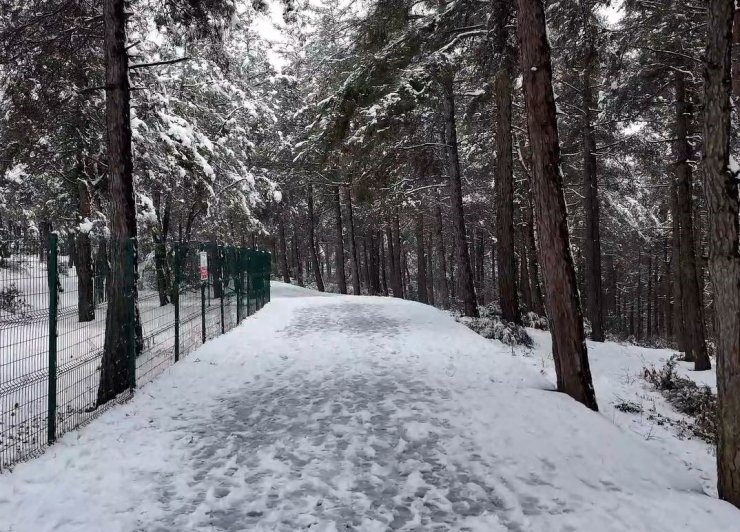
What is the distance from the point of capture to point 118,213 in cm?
736

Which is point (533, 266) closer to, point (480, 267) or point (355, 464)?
point (480, 267)

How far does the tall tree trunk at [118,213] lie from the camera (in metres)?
6.98

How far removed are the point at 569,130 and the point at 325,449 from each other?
55.1ft

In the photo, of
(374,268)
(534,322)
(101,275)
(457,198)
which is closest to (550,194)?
(101,275)

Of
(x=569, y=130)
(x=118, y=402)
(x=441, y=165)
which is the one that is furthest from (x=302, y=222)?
(x=118, y=402)

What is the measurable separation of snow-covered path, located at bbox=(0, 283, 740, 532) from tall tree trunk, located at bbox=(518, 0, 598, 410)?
0.69 m

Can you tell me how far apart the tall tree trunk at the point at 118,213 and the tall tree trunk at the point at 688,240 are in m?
12.6

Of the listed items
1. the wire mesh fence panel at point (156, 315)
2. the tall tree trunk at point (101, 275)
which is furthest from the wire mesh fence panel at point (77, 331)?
the wire mesh fence panel at point (156, 315)

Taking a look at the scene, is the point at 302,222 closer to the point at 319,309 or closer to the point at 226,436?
the point at 319,309

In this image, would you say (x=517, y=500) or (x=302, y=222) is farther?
(x=302, y=222)

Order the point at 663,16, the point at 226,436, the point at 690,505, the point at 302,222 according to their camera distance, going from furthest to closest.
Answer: the point at 302,222
the point at 663,16
the point at 226,436
the point at 690,505

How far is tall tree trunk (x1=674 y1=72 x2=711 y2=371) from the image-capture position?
12703 millimetres

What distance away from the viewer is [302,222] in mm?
36125

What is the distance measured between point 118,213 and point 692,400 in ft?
32.4
